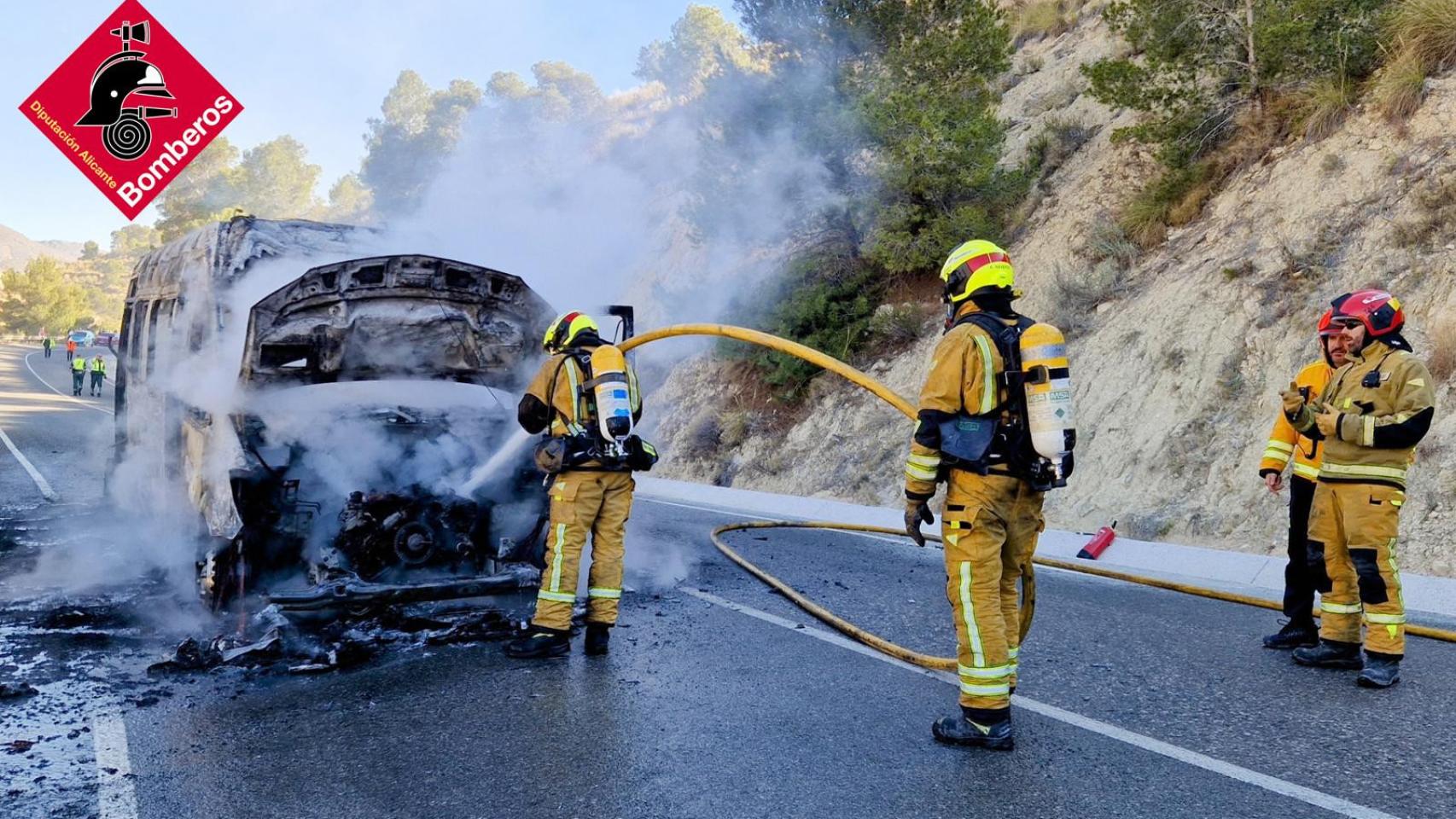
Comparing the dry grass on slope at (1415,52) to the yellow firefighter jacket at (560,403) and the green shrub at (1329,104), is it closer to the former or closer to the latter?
the green shrub at (1329,104)

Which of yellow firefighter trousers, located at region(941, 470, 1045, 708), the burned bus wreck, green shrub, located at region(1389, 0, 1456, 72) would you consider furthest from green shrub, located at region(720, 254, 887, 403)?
yellow firefighter trousers, located at region(941, 470, 1045, 708)

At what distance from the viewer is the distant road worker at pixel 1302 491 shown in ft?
15.7

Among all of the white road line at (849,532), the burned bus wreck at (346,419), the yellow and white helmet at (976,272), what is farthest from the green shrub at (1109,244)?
the yellow and white helmet at (976,272)

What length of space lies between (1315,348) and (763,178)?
8550 mm

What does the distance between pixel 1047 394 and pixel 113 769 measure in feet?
12.4

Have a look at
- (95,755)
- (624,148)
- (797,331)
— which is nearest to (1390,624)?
(95,755)

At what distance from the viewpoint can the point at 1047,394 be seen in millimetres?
3627

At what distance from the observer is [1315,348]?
8883mm

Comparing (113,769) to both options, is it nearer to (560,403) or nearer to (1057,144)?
(560,403)

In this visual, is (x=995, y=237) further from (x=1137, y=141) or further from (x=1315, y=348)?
(x=1315, y=348)

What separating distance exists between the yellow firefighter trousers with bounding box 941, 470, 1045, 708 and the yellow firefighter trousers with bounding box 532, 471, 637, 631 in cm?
189

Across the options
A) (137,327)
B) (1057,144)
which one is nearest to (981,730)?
(137,327)

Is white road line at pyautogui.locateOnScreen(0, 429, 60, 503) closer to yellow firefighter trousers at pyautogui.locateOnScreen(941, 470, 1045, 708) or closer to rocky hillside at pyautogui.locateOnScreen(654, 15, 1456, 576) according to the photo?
rocky hillside at pyautogui.locateOnScreen(654, 15, 1456, 576)

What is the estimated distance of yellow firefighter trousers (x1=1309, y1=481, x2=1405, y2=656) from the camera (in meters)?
4.29
